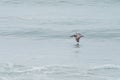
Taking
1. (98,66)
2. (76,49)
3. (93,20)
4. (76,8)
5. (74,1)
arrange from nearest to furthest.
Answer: (98,66) < (76,49) < (93,20) < (76,8) < (74,1)

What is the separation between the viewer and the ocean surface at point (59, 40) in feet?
97.5

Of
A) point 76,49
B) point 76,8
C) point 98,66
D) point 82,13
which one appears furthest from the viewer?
point 76,8

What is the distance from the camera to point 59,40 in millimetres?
38656

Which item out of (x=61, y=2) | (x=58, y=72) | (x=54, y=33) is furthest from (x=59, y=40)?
(x=61, y=2)

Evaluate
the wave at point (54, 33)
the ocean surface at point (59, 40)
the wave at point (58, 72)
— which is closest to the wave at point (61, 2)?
the ocean surface at point (59, 40)

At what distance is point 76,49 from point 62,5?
21413mm

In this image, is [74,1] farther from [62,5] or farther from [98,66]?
[98,66]

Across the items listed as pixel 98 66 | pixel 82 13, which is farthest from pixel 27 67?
pixel 82 13

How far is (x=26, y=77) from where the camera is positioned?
28641 millimetres

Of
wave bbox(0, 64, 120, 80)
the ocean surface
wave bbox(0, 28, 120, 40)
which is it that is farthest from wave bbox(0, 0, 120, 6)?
wave bbox(0, 64, 120, 80)

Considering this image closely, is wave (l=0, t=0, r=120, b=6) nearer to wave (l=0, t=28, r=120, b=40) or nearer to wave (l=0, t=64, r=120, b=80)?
wave (l=0, t=28, r=120, b=40)

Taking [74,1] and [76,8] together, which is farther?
[74,1]

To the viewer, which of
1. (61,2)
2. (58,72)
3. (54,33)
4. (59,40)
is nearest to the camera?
(58,72)

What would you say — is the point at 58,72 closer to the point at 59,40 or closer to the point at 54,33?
the point at 59,40
